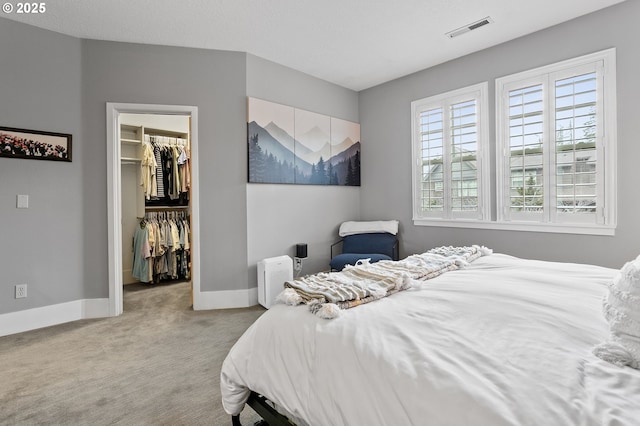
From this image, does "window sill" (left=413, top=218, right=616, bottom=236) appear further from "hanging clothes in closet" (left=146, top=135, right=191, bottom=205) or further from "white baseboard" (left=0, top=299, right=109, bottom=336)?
"white baseboard" (left=0, top=299, right=109, bottom=336)

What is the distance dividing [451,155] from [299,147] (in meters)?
1.82

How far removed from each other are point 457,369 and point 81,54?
412cm

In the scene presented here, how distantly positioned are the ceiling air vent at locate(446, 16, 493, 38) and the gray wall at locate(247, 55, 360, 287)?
171 centimetres

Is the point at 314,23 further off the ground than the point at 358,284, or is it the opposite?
the point at 314,23

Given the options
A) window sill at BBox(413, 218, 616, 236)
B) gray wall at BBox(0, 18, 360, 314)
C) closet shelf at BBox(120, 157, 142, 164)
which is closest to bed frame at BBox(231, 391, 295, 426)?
gray wall at BBox(0, 18, 360, 314)

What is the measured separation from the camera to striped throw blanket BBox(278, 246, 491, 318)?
4.42 feet

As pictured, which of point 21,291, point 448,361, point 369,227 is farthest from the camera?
point 369,227

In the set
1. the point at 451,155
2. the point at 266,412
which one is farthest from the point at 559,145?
the point at 266,412

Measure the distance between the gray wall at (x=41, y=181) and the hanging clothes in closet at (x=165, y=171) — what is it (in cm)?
133

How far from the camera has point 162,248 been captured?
4.62 meters

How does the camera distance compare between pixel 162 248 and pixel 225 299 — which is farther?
pixel 162 248

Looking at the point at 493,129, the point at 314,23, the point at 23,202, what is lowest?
the point at 23,202

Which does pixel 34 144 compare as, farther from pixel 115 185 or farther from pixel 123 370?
pixel 123 370

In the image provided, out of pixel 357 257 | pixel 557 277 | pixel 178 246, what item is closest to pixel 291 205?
pixel 357 257
